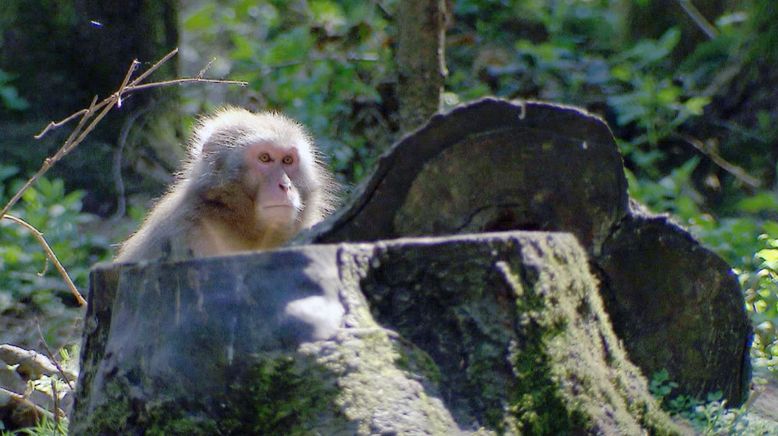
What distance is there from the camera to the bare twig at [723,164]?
29.6ft

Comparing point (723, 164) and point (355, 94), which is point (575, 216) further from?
point (723, 164)

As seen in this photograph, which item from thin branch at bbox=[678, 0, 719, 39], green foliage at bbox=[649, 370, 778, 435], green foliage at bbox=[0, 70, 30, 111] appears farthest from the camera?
thin branch at bbox=[678, 0, 719, 39]

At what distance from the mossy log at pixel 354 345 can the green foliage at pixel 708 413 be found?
1.48ft

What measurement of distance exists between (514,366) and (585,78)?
6991 mm

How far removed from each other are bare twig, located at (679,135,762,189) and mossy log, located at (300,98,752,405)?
5521mm

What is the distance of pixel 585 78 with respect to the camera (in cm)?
954

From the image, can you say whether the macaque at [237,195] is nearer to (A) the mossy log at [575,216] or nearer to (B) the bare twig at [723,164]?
(A) the mossy log at [575,216]

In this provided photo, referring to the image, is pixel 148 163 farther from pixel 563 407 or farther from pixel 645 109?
pixel 563 407

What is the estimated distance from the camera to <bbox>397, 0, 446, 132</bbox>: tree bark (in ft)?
19.2

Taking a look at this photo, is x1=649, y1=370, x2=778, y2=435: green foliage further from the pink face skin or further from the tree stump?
the pink face skin

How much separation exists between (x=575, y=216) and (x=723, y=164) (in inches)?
238

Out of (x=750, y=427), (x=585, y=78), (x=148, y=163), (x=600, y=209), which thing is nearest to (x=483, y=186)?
(x=600, y=209)

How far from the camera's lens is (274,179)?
15.2 feet

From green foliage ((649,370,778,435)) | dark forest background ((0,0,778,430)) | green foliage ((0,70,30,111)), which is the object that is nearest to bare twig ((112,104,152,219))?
dark forest background ((0,0,778,430))
